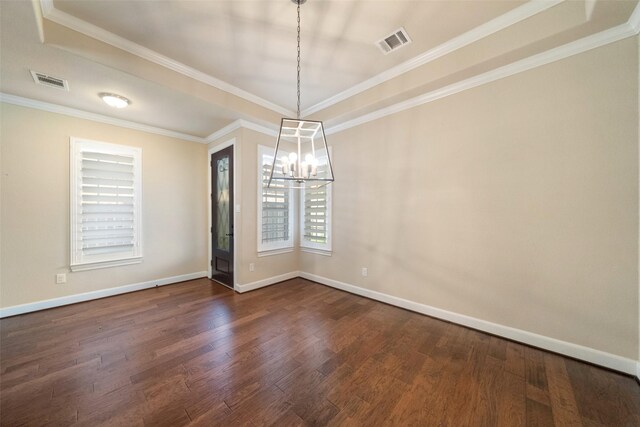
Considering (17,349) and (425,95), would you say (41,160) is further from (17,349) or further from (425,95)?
(425,95)

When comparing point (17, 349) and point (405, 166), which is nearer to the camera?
point (17, 349)

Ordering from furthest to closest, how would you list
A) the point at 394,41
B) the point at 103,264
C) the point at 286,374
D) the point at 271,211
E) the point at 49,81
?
the point at 271,211 → the point at 103,264 → the point at 49,81 → the point at 394,41 → the point at 286,374

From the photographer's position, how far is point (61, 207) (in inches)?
124

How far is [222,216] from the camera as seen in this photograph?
4.25 metres

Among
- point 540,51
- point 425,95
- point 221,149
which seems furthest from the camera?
point 221,149

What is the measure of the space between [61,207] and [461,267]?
5.47 m

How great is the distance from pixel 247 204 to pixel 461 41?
3.49 metres

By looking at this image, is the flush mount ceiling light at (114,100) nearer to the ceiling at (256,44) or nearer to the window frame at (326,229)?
the ceiling at (256,44)

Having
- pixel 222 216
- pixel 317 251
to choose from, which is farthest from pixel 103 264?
pixel 317 251

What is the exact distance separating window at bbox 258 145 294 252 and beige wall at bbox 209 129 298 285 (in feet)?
0.31

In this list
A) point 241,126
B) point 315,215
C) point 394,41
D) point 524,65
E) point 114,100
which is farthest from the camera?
point 315,215

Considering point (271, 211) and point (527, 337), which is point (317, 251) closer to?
point (271, 211)

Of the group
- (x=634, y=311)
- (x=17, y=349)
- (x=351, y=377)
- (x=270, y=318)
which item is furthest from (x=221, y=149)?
(x=634, y=311)

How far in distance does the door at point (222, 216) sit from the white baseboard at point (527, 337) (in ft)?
8.43
